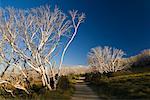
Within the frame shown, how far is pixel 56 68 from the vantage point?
3772cm

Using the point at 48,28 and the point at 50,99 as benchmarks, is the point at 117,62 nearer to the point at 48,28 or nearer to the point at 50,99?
the point at 48,28

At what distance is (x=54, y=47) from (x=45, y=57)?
1763 millimetres

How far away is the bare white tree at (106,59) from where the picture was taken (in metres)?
105

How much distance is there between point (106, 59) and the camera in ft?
348

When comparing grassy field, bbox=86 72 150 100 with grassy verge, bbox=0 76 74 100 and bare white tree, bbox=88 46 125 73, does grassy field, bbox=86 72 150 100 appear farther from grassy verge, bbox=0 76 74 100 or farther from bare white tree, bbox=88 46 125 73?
bare white tree, bbox=88 46 125 73

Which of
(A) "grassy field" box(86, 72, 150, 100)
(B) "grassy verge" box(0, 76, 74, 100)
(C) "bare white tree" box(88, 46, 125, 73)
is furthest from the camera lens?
(C) "bare white tree" box(88, 46, 125, 73)

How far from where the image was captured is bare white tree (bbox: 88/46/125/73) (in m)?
105

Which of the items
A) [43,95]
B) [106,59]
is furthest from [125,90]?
[106,59]

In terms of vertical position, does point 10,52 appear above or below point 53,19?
below

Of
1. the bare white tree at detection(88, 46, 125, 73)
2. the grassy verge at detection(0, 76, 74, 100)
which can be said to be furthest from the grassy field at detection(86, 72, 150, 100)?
the bare white tree at detection(88, 46, 125, 73)

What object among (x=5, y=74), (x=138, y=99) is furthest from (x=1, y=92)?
(x=138, y=99)

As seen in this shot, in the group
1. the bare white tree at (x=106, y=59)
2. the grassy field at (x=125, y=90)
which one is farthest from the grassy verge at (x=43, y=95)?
the bare white tree at (x=106, y=59)

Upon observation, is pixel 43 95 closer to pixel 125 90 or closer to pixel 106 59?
pixel 125 90

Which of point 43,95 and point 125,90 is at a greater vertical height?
point 125,90
